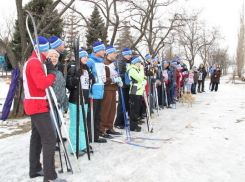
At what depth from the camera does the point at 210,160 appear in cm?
356

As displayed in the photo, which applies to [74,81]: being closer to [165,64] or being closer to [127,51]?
[127,51]

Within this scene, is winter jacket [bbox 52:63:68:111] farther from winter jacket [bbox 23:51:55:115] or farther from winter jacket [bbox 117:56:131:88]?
winter jacket [bbox 117:56:131:88]

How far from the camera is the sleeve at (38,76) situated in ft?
8.16

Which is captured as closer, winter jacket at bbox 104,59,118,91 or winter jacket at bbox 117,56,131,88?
winter jacket at bbox 104,59,118,91

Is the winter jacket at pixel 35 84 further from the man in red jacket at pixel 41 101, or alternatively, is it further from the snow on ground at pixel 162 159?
the snow on ground at pixel 162 159

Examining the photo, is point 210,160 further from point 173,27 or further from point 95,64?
point 173,27

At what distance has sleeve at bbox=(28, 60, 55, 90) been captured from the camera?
2.49m

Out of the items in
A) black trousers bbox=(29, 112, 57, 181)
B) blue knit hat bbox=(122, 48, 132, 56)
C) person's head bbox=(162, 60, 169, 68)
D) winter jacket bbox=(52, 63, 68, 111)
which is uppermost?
blue knit hat bbox=(122, 48, 132, 56)

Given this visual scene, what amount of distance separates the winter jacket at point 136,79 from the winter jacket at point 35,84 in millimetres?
2735

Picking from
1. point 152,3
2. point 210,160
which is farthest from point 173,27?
point 210,160

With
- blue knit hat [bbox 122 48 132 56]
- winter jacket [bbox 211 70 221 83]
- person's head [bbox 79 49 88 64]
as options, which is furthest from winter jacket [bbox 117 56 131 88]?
winter jacket [bbox 211 70 221 83]

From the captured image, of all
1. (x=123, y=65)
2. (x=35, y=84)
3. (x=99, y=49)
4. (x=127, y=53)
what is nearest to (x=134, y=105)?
(x=123, y=65)

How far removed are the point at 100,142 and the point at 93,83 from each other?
1362 mm

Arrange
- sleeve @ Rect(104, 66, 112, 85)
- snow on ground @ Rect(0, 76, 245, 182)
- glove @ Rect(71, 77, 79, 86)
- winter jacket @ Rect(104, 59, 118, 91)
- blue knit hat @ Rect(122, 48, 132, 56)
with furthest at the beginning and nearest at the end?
blue knit hat @ Rect(122, 48, 132, 56) → winter jacket @ Rect(104, 59, 118, 91) → sleeve @ Rect(104, 66, 112, 85) → glove @ Rect(71, 77, 79, 86) → snow on ground @ Rect(0, 76, 245, 182)
